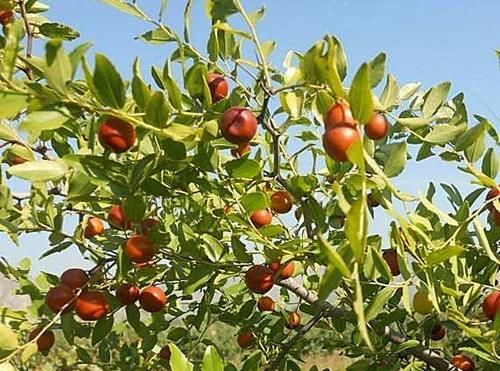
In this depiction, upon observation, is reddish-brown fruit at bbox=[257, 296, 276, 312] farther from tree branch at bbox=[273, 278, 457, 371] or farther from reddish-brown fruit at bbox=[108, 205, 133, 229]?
reddish-brown fruit at bbox=[108, 205, 133, 229]

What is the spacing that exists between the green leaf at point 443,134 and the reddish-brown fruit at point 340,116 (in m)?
0.44

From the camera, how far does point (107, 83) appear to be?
714 millimetres

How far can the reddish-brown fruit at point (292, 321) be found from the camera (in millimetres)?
1681

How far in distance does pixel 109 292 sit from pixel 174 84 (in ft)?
1.66

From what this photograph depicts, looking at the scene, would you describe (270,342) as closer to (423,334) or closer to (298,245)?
(423,334)

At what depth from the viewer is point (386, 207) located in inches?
33.3

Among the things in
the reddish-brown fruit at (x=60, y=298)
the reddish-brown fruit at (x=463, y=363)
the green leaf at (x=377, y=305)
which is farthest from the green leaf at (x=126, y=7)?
the reddish-brown fruit at (x=463, y=363)

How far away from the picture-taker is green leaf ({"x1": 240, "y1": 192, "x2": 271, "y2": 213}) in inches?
39.9

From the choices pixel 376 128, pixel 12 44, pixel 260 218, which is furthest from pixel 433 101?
pixel 12 44

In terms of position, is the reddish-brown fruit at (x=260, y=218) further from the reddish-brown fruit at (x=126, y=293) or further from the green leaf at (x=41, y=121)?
the green leaf at (x=41, y=121)

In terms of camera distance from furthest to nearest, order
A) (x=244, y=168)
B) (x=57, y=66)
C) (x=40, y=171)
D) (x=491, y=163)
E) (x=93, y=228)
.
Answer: (x=93, y=228) → (x=491, y=163) → (x=244, y=168) → (x=40, y=171) → (x=57, y=66)

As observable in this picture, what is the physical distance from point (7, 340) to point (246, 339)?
763 mm

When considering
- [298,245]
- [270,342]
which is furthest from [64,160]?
[270,342]

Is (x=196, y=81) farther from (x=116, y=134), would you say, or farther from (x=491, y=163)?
(x=491, y=163)
